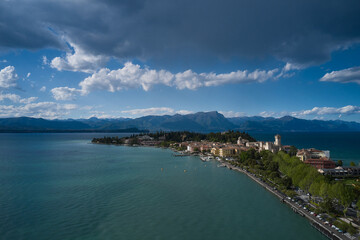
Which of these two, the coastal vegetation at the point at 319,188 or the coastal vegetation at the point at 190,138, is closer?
the coastal vegetation at the point at 319,188

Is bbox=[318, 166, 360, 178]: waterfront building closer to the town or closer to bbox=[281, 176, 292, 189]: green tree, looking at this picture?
the town

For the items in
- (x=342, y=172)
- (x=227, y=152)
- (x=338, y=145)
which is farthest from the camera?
(x=338, y=145)

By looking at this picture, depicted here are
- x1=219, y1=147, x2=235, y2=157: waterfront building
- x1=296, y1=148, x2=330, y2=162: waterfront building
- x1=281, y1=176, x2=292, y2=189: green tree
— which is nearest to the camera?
x1=281, y1=176, x2=292, y2=189: green tree

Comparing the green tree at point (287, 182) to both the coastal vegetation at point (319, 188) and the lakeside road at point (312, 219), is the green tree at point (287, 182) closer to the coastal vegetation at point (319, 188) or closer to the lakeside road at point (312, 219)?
the coastal vegetation at point (319, 188)

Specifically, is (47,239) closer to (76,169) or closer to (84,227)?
(84,227)

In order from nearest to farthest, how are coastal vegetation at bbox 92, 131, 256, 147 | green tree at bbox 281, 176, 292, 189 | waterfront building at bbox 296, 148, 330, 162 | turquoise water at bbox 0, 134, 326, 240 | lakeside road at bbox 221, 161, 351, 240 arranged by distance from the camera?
lakeside road at bbox 221, 161, 351, 240
turquoise water at bbox 0, 134, 326, 240
green tree at bbox 281, 176, 292, 189
waterfront building at bbox 296, 148, 330, 162
coastal vegetation at bbox 92, 131, 256, 147

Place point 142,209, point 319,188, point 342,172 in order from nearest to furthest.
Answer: point 319,188 → point 142,209 → point 342,172

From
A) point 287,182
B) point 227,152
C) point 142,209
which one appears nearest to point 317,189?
point 287,182

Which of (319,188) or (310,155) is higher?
(310,155)

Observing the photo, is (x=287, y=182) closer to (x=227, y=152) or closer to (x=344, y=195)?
(x=344, y=195)

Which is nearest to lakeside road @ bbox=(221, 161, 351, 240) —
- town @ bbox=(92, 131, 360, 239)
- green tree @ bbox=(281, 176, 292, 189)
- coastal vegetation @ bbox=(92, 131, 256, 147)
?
town @ bbox=(92, 131, 360, 239)

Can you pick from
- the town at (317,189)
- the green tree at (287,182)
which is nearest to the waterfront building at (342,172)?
the town at (317,189)
